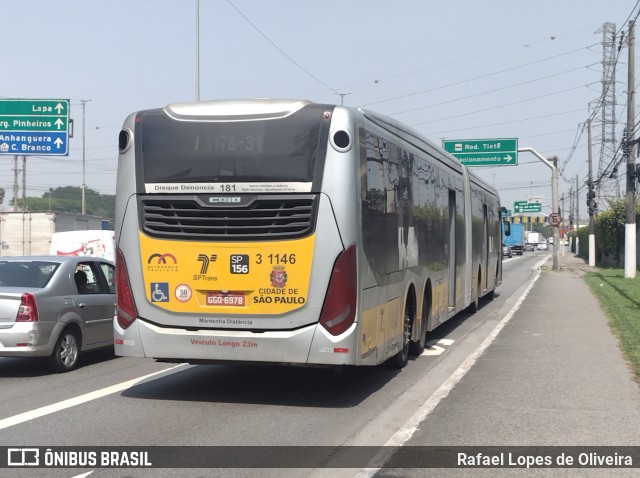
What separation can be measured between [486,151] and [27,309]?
34.7 meters

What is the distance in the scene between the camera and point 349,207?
25.5 feet

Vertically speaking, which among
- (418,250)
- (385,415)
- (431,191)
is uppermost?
(431,191)

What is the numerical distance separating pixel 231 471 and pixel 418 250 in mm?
5658

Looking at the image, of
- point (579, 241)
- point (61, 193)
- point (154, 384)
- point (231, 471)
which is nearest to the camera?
point (231, 471)

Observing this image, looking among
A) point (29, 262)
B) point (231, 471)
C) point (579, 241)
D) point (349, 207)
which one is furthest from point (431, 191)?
point (579, 241)

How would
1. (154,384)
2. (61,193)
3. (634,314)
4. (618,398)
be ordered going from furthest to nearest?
(61,193), (634,314), (154,384), (618,398)

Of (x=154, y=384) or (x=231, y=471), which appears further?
(x=154, y=384)

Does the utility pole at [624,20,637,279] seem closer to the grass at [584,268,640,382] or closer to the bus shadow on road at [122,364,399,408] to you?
the grass at [584,268,640,382]

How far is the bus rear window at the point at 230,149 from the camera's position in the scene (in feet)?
26.1

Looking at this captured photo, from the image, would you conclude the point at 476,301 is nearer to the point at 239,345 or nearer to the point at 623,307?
the point at 623,307

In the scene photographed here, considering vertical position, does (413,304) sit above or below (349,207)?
below

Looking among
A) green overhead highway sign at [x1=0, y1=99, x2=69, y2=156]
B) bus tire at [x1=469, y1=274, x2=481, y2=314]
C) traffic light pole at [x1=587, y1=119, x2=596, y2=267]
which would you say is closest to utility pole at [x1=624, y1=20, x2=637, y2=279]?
bus tire at [x1=469, y1=274, x2=481, y2=314]

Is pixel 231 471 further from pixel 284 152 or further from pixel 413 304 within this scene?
pixel 413 304

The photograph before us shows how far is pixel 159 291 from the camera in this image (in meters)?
8.22
